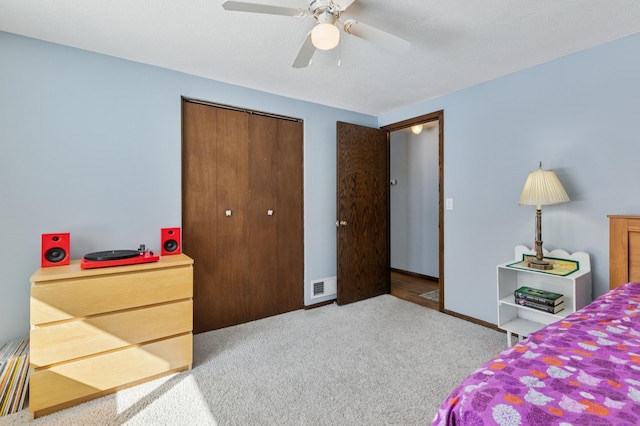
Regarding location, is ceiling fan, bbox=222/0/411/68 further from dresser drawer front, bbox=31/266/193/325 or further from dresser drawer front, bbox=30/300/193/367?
dresser drawer front, bbox=30/300/193/367

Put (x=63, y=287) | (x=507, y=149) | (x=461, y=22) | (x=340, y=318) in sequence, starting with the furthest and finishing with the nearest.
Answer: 1. (x=340, y=318)
2. (x=507, y=149)
3. (x=461, y=22)
4. (x=63, y=287)

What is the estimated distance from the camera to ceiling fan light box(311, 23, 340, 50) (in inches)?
60.0

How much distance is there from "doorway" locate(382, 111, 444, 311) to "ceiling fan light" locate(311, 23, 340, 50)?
2.87 m

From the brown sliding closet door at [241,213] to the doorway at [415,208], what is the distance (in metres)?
1.71

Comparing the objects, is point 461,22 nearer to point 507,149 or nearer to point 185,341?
point 507,149

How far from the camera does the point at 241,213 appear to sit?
2.98 meters

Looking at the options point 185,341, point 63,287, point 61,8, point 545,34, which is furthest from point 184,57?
point 545,34

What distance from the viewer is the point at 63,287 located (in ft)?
5.70

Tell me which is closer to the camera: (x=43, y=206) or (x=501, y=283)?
(x=43, y=206)

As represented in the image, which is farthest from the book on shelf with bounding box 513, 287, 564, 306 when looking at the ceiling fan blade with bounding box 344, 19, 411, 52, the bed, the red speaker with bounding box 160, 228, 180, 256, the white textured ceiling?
the red speaker with bounding box 160, 228, 180, 256

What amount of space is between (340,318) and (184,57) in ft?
8.77

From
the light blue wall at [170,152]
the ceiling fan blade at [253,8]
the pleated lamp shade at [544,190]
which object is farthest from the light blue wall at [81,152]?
the pleated lamp shade at [544,190]

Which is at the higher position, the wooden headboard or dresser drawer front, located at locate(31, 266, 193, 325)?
the wooden headboard

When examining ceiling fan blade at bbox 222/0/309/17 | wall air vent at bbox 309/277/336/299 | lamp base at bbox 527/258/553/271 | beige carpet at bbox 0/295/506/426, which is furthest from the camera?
wall air vent at bbox 309/277/336/299
